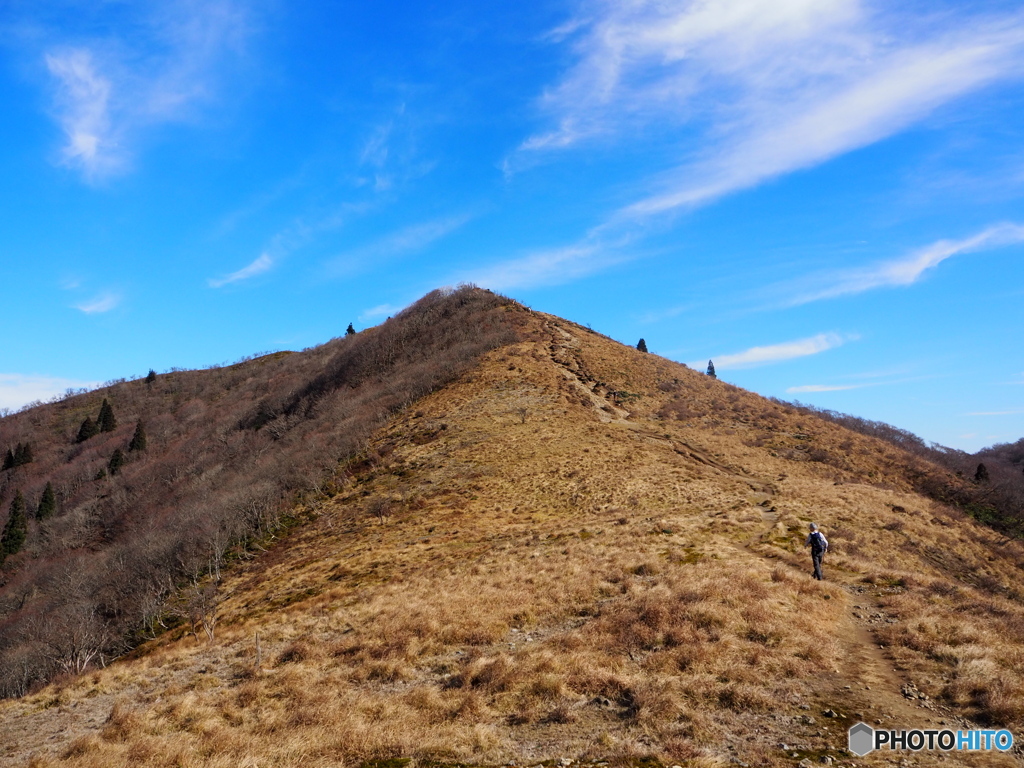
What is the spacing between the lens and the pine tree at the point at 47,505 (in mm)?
83438

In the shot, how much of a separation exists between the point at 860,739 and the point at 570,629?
8.43 metres

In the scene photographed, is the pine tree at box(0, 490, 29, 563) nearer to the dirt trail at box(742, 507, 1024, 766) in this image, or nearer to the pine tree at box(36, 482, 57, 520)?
the pine tree at box(36, 482, 57, 520)

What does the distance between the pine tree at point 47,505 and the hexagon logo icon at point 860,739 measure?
106 m

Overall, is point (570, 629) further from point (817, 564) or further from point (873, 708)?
point (817, 564)

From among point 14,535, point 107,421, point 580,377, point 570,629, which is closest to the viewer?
point 570,629

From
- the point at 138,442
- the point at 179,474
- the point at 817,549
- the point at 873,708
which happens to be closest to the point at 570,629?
the point at 873,708

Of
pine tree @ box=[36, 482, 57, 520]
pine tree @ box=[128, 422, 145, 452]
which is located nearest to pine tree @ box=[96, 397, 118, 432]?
pine tree @ box=[128, 422, 145, 452]

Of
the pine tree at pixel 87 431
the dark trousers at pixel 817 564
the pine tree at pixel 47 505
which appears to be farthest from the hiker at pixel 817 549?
the pine tree at pixel 87 431

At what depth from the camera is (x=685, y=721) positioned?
1027 centimetres

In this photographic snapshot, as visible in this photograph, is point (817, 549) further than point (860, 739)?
Yes

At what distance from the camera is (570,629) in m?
16.5

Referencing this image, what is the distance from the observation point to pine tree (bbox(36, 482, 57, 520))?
83.4m

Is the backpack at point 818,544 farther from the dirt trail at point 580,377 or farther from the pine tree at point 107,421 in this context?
the pine tree at point 107,421

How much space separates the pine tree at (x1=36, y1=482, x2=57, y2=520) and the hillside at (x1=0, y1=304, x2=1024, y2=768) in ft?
228
